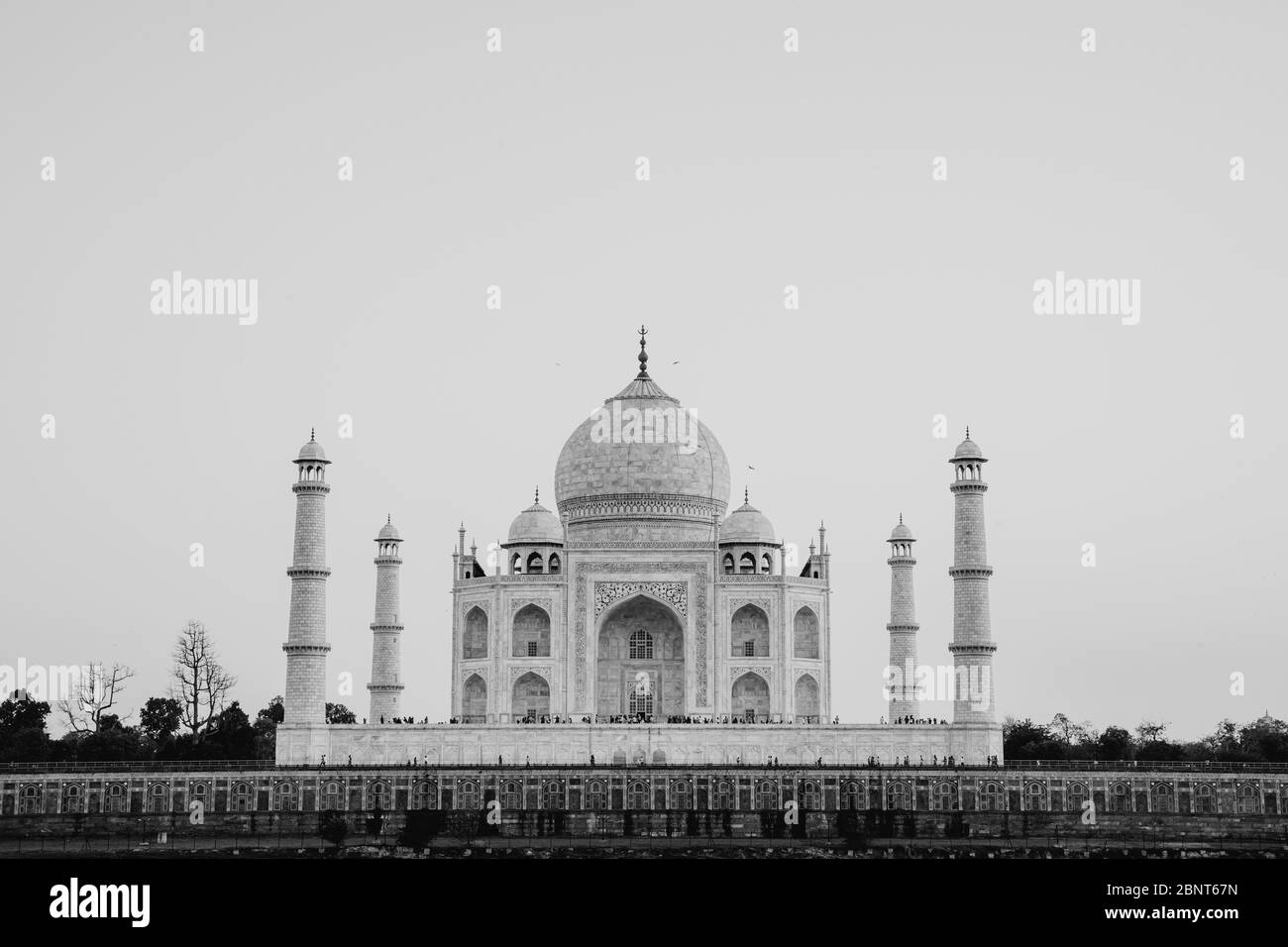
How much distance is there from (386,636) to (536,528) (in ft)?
17.4

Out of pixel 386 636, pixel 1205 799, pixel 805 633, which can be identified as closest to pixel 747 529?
pixel 805 633

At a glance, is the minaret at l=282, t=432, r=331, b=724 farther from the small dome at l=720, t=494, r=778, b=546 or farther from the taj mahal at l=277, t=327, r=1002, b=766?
the small dome at l=720, t=494, r=778, b=546

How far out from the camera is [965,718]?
5953 centimetres

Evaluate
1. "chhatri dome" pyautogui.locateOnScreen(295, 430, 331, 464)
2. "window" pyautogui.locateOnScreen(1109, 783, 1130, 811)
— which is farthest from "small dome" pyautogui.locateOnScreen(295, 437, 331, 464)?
"window" pyautogui.locateOnScreen(1109, 783, 1130, 811)

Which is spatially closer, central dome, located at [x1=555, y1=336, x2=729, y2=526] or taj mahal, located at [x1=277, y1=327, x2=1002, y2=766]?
taj mahal, located at [x1=277, y1=327, x2=1002, y2=766]

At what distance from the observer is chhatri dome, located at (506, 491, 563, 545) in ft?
216

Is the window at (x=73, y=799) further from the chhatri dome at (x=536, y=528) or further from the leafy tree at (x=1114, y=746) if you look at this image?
the leafy tree at (x=1114, y=746)

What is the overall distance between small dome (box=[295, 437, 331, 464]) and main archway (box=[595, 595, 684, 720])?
969cm

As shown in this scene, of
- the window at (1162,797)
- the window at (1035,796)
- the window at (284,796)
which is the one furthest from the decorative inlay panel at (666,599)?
the window at (1162,797)

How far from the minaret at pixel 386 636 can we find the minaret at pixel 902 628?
1429 cm

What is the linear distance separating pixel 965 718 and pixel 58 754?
24949 millimetres

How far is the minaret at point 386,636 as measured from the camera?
65.7 m

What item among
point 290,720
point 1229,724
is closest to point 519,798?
point 290,720
